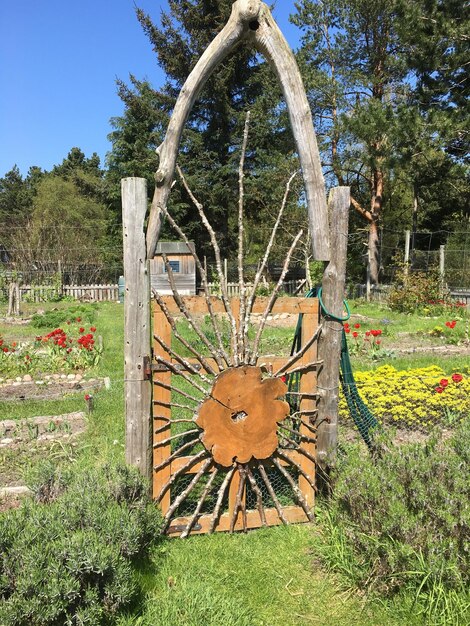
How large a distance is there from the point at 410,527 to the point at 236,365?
1.37 meters

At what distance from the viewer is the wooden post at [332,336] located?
353 cm

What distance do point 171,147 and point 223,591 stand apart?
2758 mm

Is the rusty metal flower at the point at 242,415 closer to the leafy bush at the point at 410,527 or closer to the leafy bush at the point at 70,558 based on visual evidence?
the leafy bush at the point at 410,527

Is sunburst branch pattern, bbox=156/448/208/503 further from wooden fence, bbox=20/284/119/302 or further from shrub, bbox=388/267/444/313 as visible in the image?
wooden fence, bbox=20/284/119/302

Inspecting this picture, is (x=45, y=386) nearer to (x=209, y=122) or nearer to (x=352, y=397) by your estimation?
(x=352, y=397)

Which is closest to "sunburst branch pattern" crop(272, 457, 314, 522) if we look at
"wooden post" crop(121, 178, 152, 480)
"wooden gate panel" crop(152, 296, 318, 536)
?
"wooden gate panel" crop(152, 296, 318, 536)

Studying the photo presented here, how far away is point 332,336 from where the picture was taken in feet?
11.8

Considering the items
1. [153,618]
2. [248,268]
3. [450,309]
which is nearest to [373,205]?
[248,268]

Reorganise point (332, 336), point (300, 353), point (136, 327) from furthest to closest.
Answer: point (332, 336)
point (300, 353)
point (136, 327)

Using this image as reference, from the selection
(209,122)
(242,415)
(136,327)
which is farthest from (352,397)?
(209,122)

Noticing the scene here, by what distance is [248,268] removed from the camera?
27438mm

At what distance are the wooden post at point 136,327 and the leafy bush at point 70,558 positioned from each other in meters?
0.44

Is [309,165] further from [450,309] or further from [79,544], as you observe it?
[450,309]

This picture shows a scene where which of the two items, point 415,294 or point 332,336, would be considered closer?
point 332,336
